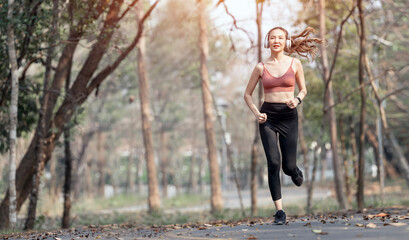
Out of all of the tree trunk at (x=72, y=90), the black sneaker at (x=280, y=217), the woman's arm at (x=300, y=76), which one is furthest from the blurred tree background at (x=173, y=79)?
the black sneaker at (x=280, y=217)

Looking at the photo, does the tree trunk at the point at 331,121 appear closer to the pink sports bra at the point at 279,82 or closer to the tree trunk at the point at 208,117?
the tree trunk at the point at 208,117

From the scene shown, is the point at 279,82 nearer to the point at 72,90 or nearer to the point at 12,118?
the point at 12,118

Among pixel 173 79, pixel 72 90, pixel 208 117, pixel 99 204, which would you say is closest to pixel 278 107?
pixel 72 90

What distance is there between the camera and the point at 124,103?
4400cm

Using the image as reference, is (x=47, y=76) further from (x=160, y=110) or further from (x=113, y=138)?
(x=113, y=138)

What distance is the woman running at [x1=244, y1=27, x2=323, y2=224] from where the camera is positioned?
757cm

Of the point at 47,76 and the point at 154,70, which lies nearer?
the point at 47,76

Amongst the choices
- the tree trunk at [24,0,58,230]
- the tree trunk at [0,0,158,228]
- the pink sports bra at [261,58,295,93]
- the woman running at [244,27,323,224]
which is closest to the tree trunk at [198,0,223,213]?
the tree trunk at [0,0,158,228]

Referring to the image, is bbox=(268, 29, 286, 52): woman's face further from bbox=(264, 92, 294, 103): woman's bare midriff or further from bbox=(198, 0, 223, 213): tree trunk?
bbox=(198, 0, 223, 213): tree trunk

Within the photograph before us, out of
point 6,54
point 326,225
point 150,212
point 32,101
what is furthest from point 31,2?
point 150,212

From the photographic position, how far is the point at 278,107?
757 centimetres

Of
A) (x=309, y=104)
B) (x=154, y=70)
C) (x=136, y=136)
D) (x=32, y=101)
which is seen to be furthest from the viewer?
(x=136, y=136)

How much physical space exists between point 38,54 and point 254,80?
7590 millimetres

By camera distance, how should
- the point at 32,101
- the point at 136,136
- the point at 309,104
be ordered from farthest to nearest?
the point at 136,136
the point at 309,104
the point at 32,101
